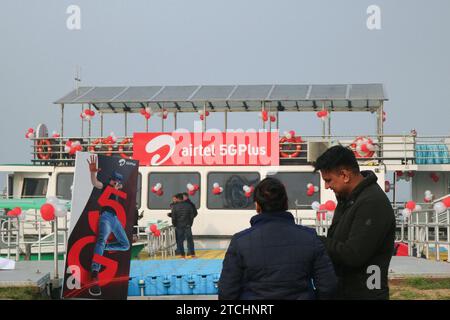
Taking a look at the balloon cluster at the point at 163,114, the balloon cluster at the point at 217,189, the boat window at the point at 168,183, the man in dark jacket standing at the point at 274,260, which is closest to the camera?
the man in dark jacket standing at the point at 274,260

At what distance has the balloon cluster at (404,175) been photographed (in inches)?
765

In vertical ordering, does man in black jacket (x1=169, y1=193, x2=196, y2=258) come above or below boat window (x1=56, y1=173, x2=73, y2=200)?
below

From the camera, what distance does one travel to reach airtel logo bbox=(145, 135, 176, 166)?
19.0 metres

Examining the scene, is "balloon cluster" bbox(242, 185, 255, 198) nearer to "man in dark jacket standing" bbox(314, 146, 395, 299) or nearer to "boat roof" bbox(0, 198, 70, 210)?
"boat roof" bbox(0, 198, 70, 210)

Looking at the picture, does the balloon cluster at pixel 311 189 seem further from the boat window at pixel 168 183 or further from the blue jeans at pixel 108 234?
the blue jeans at pixel 108 234

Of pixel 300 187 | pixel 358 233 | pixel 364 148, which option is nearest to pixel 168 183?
pixel 300 187

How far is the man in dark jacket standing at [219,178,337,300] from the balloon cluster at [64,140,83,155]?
51.2 ft

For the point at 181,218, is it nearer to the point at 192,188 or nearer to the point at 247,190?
the point at 192,188

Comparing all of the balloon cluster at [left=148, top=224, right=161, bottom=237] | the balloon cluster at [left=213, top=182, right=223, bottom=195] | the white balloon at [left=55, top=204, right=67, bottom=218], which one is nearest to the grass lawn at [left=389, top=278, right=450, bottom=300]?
the white balloon at [left=55, top=204, right=67, bottom=218]

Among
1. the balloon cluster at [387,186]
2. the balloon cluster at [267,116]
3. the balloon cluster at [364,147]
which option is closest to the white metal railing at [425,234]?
the balloon cluster at [387,186]

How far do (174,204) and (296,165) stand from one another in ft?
10.8

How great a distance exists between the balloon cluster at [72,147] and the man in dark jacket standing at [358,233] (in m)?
15.3
